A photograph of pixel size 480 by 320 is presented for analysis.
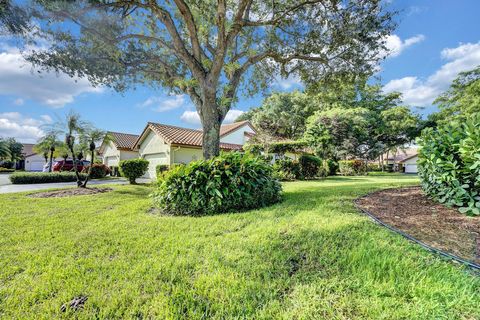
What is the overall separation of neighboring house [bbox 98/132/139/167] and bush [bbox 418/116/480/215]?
2001 centimetres

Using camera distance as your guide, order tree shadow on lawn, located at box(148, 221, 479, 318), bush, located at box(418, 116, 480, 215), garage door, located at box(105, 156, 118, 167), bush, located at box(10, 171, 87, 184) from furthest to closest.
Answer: garage door, located at box(105, 156, 118, 167) < bush, located at box(10, 171, 87, 184) < bush, located at box(418, 116, 480, 215) < tree shadow on lawn, located at box(148, 221, 479, 318)

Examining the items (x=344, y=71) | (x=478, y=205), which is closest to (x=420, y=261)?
(x=478, y=205)

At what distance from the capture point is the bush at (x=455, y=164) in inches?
143

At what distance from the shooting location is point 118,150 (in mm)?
20781

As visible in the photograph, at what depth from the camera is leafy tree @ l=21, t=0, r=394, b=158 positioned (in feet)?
23.1

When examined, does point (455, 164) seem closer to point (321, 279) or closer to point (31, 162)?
point (321, 279)

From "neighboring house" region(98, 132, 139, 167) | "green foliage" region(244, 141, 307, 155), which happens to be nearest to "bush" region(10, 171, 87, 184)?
"neighboring house" region(98, 132, 139, 167)

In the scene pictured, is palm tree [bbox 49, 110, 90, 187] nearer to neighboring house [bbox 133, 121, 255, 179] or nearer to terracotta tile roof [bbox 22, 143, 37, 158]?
neighboring house [bbox 133, 121, 255, 179]

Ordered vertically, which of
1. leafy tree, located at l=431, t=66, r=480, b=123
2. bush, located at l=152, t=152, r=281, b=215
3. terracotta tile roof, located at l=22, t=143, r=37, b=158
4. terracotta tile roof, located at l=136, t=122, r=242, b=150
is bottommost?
bush, located at l=152, t=152, r=281, b=215

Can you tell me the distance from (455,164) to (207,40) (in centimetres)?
868

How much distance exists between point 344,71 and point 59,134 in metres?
12.7

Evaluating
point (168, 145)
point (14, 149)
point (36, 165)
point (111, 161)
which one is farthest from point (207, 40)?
point (36, 165)

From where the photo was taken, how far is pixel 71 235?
3721mm

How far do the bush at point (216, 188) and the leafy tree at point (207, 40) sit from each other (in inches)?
80.8
